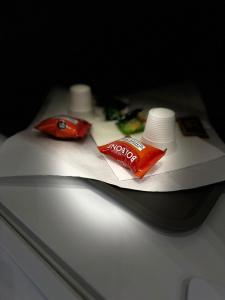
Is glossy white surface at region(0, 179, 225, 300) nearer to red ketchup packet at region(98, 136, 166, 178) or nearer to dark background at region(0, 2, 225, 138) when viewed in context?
red ketchup packet at region(98, 136, 166, 178)

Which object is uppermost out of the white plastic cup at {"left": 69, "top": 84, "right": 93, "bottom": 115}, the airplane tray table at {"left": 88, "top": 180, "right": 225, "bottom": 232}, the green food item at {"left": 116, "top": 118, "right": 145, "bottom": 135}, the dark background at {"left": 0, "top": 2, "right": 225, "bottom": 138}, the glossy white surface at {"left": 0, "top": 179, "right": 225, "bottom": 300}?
the dark background at {"left": 0, "top": 2, "right": 225, "bottom": 138}

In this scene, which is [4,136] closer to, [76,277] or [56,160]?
[56,160]

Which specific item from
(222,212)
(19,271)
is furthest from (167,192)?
(19,271)

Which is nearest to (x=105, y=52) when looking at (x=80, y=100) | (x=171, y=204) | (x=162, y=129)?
(x=80, y=100)

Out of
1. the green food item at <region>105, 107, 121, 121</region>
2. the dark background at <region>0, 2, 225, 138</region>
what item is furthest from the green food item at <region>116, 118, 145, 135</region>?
the dark background at <region>0, 2, 225, 138</region>

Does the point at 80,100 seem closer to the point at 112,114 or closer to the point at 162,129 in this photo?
the point at 112,114

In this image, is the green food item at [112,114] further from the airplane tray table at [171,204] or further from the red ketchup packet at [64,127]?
the airplane tray table at [171,204]

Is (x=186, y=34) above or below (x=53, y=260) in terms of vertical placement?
above
